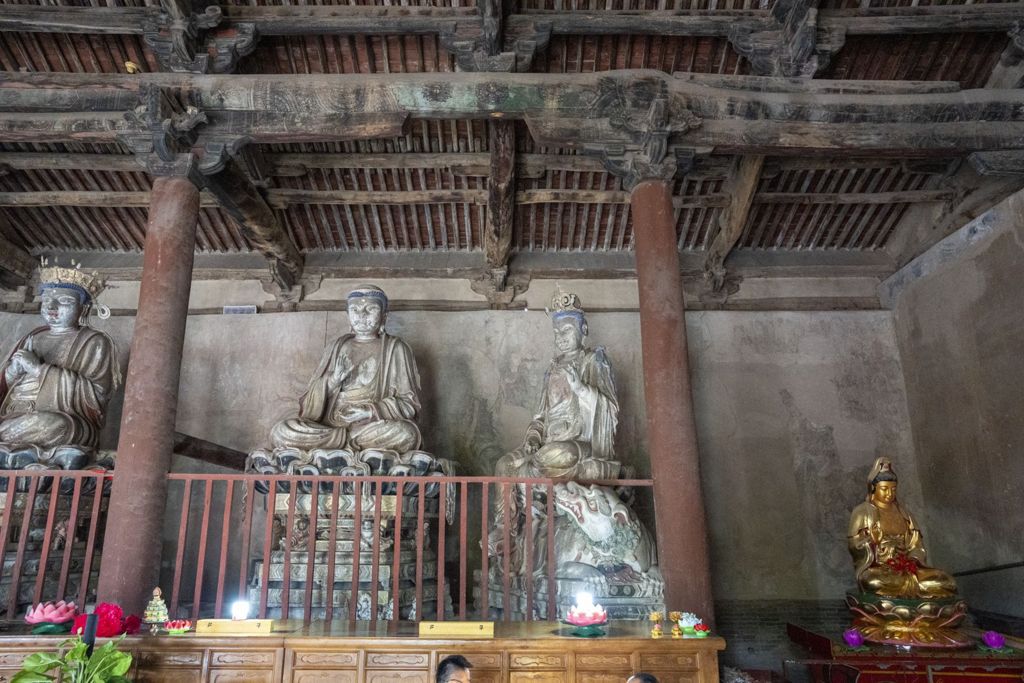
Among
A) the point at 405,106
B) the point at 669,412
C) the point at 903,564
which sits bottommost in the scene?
the point at 903,564

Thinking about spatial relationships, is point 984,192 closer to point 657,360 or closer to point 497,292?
point 657,360

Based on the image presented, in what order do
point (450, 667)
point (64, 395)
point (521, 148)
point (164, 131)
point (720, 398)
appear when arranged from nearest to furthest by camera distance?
point (450, 667) < point (164, 131) < point (64, 395) < point (521, 148) < point (720, 398)

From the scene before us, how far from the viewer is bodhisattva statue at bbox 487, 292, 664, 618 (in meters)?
5.15

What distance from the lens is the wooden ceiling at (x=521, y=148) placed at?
539 centimetres

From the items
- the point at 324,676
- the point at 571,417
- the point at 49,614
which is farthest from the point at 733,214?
the point at 49,614

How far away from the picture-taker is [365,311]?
22.7 ft

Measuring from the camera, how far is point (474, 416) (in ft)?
26.1

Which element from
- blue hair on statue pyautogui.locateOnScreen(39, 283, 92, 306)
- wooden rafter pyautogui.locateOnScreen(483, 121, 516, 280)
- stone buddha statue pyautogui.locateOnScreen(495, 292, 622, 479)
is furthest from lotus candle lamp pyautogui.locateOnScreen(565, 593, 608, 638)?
blue hair on statue pyautogui.locateOnScreen(39, 283, 92, 306)

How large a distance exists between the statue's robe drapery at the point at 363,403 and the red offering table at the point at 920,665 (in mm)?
3597

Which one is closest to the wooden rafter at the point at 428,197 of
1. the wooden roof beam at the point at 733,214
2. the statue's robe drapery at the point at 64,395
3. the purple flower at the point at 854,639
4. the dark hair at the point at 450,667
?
the wooden roof beam at the point at 733,214

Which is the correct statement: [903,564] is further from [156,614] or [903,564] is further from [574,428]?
[156,614]

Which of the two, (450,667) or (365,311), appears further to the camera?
(365,311)

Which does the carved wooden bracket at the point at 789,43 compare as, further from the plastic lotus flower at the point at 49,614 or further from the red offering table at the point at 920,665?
the plastic lotus flower at the point at 49,614

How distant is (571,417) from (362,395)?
1963mm
